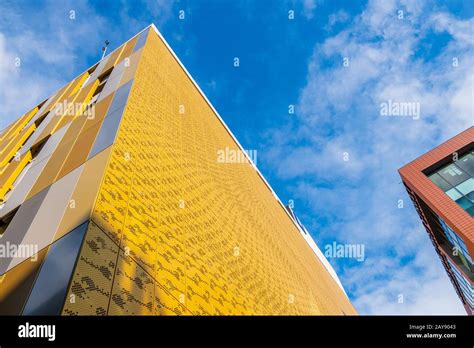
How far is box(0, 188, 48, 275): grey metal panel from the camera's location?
6836 mm

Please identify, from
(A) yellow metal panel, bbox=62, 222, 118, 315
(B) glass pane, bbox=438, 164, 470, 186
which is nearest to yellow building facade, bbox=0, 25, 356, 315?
(A) yellow metal panel, bbox=62, 222, 118, 315

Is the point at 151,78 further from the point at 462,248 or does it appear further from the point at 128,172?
the point at 462,248

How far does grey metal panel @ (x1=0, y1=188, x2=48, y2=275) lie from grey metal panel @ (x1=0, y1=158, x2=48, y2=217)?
80 cm

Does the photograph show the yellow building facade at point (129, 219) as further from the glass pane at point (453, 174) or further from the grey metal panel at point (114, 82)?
the glass pane at point (453, 174)

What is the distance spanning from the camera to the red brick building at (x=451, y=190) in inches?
634

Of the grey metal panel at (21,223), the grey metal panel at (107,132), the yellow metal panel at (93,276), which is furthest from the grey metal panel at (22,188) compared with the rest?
the yellow metal panel at (93,276)

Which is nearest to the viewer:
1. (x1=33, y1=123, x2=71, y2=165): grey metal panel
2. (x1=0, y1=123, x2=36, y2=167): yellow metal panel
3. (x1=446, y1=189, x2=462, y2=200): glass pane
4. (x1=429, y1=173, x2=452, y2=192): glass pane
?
(x1=33, y1=123, x2=71, y2=165): grey metal panel

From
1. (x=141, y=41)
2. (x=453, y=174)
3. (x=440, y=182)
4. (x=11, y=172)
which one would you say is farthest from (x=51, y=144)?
(x=453, y=174)

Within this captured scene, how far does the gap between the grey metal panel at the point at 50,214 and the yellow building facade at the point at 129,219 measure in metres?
0.03

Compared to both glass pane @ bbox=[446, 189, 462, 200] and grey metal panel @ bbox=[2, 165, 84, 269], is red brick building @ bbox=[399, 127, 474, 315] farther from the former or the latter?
grey metal panel @ bbox=[2, 165, 84, 269]

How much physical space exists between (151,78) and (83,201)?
27.9 ft
